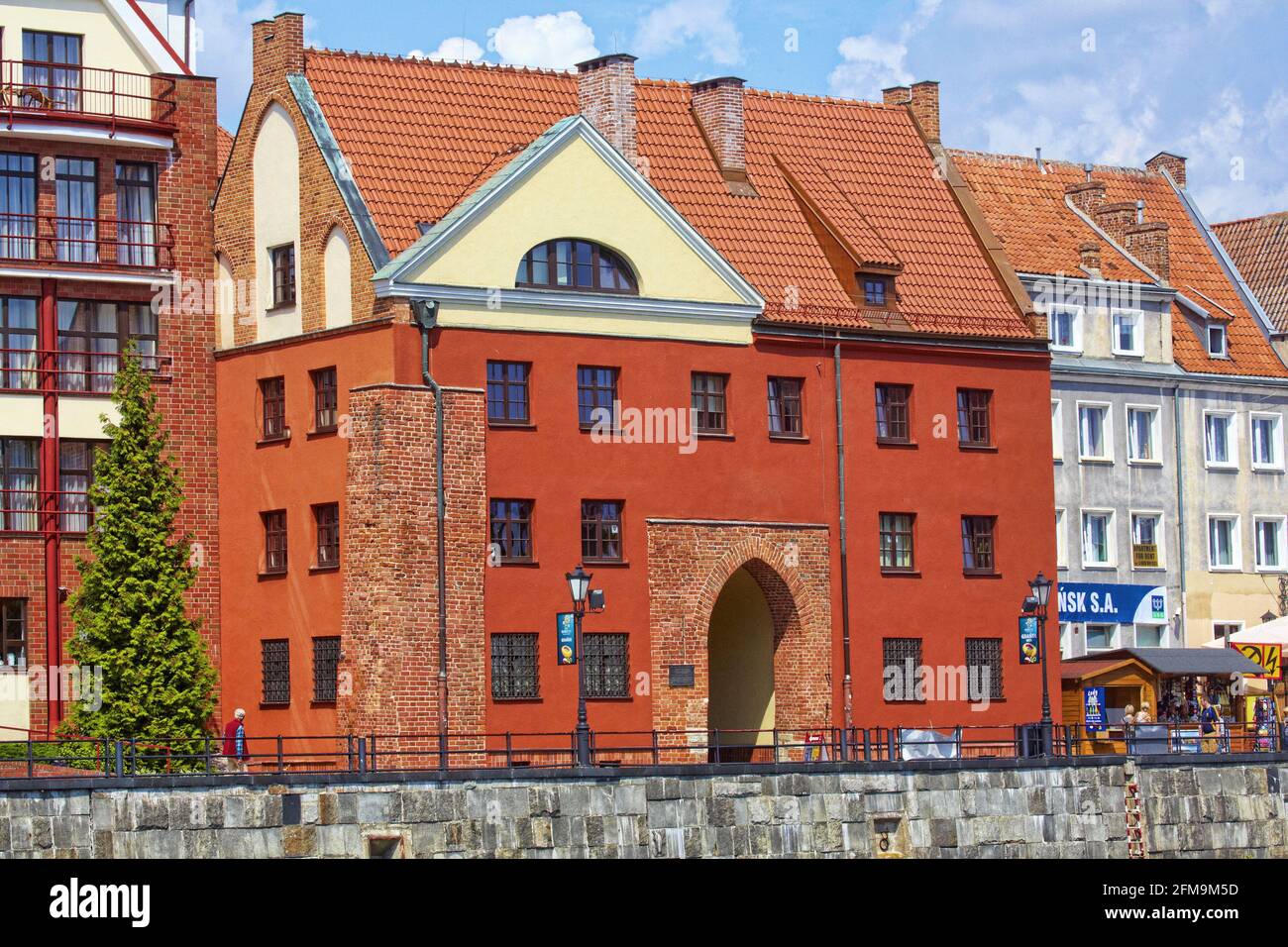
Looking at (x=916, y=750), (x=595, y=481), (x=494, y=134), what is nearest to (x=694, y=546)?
(x=595, y=481)

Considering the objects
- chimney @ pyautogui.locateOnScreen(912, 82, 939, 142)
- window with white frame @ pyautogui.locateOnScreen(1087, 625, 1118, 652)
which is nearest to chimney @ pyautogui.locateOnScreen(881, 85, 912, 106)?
chimney @ pyautogui.locateOnScreen(912, 82, 939, 142)

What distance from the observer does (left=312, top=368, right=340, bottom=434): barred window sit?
168ft

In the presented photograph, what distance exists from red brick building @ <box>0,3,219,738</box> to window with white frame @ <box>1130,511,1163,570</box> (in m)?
25.4

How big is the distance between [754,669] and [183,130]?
16867mm

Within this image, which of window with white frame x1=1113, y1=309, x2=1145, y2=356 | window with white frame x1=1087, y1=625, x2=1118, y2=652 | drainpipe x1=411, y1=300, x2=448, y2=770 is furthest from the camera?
window with white frame x1=1113, y1=309, x2=1145, y2=356

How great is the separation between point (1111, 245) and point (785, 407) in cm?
1799

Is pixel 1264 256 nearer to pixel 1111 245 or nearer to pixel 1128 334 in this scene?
pixel 1111 245

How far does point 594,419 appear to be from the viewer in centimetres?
5225

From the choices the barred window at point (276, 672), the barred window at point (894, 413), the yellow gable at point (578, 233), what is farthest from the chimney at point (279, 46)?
the barred window at point (894, 413)

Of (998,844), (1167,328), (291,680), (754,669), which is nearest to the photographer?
(998,844)

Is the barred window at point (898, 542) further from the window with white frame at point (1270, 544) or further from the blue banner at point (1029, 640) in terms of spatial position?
the window with white frame at point (1270, 544)

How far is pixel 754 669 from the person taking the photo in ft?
182

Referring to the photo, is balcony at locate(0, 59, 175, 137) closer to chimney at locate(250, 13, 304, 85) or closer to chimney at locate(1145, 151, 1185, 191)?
chimney at locate(250, 13, 304, 85)
